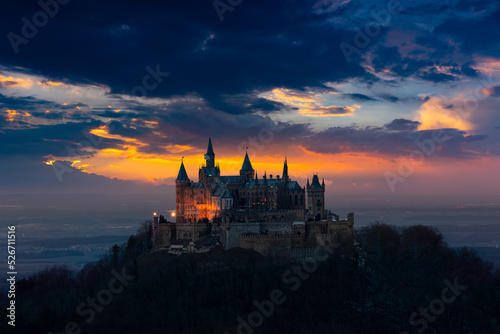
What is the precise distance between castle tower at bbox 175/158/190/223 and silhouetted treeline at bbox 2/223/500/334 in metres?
Result: 19.5

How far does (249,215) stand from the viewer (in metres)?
81.2

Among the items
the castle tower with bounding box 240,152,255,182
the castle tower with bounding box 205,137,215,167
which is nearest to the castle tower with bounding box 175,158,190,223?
the castle tower with bounding box 205,137,215,167

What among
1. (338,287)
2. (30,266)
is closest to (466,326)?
(338,287)

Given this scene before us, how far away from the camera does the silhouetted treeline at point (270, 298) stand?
55.9m

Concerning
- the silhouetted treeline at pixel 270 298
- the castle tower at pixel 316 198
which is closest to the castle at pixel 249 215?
the castle tower at pixel 316 198

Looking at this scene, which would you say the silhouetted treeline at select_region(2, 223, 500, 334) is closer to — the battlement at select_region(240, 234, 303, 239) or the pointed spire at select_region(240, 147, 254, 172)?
the battlement at select_region(240, 234, 303, 239)

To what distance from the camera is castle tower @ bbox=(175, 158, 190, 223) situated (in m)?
93.0

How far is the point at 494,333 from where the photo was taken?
56.8 metres

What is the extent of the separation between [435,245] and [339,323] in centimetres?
3580

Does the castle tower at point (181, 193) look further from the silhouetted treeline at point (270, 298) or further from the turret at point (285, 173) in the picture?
A: the silhouetted treeline at point (270, 298)

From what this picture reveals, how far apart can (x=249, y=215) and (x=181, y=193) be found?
18.2 m

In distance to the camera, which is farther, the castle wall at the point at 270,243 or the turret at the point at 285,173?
the turret at the point at 285,173

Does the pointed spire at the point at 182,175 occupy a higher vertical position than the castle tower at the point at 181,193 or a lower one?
higher

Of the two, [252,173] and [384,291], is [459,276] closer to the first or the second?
[384,291]
